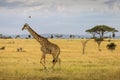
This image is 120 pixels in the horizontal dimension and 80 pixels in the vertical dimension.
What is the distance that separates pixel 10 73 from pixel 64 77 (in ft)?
8.82

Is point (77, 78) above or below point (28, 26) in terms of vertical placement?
below

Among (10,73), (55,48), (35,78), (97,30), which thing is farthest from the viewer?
(97,30)

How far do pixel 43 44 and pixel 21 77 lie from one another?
491 cm

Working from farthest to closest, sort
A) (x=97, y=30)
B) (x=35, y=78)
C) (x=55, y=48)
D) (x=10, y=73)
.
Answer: (x=97, y=30) < (x=55, y=48) < (x=10, y=73) < (x=35, y=78)

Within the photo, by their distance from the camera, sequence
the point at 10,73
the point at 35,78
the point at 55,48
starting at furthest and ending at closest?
the point at 55,48, the point at 10,73, the point at 35,78

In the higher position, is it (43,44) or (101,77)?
(43,44)

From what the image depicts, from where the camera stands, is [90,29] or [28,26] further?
[90,29]

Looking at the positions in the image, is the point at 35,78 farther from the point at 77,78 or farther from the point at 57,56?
the point at 57,56

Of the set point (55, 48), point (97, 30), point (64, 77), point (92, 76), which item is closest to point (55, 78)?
point (64, 77)

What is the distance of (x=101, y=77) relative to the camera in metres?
16.7

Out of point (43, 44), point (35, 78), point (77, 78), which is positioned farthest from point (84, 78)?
point (43, 44)

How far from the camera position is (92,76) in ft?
55.6

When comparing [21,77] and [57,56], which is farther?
[57,56]

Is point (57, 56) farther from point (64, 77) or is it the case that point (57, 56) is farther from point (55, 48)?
point (64, 77)
